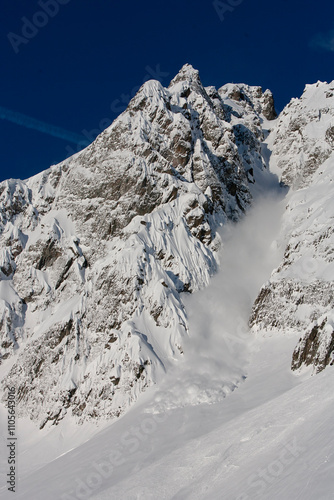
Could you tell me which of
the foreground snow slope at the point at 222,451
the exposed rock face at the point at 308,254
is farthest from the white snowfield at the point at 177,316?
the exposed rock face at the point at 308,254

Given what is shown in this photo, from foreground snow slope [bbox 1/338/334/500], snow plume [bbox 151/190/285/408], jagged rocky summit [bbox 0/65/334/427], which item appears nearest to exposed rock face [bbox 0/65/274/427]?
jagged rocky summit [bbox 0/65/334/427]

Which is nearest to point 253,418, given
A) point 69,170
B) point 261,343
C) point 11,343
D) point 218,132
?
point 261,343

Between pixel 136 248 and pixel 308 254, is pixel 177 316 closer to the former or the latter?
pixel 136 248

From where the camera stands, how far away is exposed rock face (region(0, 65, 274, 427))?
6141 centimetres

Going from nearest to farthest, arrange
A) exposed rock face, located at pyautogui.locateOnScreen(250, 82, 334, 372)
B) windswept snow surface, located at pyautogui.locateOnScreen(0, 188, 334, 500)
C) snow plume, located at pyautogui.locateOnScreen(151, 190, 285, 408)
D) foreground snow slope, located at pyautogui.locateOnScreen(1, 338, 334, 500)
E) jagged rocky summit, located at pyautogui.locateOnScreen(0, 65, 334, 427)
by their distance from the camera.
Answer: foreground snow slope, located at pyautogui.locateOnScreen(1, 338, 334, 500) → windswept snow surface, located at pyautogui.locateOnScreen(0, 188, 334, 500) → exposed rock face, located at pyautogui.locateOnScreen(250, 82, 334, 372) → snow plume, located at pyautogui.locateOnScreen(151, 190, 285, 408) → jagged rocky summit, located at pyautogui.locateOnScreen(0, 65, 334, 427)

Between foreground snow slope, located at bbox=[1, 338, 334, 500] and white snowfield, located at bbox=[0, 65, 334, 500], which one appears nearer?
foreground snow slope, located at bbox=[1, 338, 334, 500]

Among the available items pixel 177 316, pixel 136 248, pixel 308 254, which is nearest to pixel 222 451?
pixel 177 316

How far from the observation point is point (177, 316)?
6359 cm

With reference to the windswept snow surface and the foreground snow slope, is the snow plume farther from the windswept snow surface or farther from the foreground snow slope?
the foreground snow slope

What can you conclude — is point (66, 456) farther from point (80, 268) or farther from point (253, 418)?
point (80, 268)

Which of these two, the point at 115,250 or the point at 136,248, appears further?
the point at 115,250

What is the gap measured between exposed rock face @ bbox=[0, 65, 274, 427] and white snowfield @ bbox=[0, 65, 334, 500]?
0.28 m

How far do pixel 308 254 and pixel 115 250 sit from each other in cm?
2879

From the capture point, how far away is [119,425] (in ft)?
164
